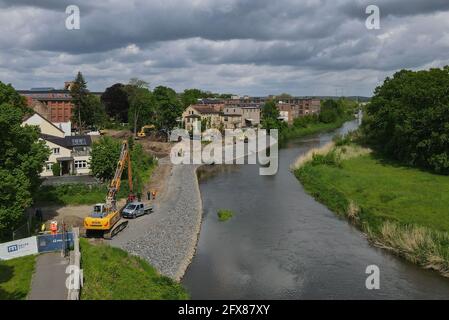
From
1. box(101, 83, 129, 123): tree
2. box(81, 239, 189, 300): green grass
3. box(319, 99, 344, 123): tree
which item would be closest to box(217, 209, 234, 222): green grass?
box(81, 239, 189, 300): green grass

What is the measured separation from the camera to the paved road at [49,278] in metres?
21.2

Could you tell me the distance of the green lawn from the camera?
38406 millimetres

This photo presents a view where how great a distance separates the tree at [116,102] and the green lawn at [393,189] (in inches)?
2582

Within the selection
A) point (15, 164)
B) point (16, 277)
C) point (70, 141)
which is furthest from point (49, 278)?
point (70, 141)

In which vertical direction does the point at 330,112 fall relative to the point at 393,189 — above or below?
above

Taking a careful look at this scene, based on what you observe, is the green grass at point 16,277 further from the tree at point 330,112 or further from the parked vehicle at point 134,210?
A: the tree at point 330,112

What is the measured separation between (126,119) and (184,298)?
320ft

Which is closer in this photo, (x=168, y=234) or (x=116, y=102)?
(x=168, y=234)

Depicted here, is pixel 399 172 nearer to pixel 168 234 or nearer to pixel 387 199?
pixel 387 199

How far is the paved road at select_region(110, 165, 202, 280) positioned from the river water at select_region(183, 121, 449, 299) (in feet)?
2.98

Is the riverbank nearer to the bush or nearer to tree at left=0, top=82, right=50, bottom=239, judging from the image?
tree at left=0, top=82, right=50, bottom=239

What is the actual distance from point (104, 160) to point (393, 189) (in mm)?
30243

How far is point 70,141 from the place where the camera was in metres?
59.3

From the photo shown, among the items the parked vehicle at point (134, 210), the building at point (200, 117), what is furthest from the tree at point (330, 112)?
the parked vehicle at point (134, 210)
